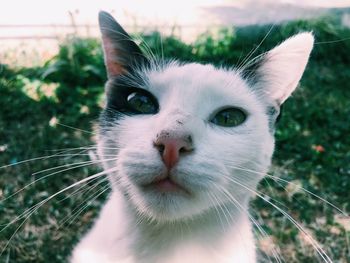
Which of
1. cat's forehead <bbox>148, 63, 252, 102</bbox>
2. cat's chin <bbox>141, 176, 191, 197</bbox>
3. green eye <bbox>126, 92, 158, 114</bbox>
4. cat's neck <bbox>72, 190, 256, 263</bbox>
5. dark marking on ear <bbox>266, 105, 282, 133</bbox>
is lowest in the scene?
cat's neck <bbox>72, 190, 256, 263</bbox>

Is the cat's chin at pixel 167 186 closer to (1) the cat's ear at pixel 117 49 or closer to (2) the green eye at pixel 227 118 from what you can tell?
(2) the green eye at pixel 227 118

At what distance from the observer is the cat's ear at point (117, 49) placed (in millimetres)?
1373

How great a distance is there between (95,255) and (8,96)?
1.34 m

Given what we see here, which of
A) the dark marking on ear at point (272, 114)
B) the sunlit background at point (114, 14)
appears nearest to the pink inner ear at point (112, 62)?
the dark marking on ear at point (272, 114)

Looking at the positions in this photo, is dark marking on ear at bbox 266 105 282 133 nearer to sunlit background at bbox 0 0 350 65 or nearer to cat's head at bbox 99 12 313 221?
cat's head at bbox 99 12 313 221

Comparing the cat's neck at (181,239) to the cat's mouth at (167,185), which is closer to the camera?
the cat's mouth at (167,185)

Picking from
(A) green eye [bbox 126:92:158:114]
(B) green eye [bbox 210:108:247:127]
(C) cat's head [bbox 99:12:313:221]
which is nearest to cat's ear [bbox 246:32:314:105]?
(C) cat's head [bbox 99:12:313:221]

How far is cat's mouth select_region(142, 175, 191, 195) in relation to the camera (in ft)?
3.86

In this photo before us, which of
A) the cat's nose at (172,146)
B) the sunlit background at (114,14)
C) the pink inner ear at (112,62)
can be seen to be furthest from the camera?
the sunlit background at (114,14)

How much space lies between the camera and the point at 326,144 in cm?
253

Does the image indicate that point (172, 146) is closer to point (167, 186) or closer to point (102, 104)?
point (167, 186)

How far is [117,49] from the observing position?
55.2 inches

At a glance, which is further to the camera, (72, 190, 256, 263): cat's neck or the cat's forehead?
(72, 190, 256, 263): cat's neck

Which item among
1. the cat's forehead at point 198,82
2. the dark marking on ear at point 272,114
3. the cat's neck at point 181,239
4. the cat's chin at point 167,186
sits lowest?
the cat's neck at point 181,239
